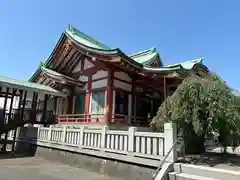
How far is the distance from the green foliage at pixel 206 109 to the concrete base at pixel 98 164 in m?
1.95

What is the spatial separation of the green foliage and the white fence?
872 mm

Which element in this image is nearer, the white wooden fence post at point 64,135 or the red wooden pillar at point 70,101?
the white wooden fence post at point 64,135

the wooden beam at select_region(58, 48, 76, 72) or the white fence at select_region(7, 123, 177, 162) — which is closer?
the white fence at select_region(7, 123, 177, 162)

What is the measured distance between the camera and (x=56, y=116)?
18.2 m

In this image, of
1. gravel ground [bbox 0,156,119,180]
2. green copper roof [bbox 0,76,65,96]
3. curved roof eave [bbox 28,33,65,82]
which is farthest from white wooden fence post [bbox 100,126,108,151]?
curved roof eave [bbox 28,33,65,82]

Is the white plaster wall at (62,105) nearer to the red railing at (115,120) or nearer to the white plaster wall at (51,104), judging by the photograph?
the white plaster wall at (51,104)

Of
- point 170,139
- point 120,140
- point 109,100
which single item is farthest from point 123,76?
point 170,139

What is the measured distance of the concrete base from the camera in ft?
26.6

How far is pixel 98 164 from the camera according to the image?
985 centimetres

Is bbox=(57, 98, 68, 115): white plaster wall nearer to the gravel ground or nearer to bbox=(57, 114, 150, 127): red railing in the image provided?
bbox=(57, 114, 150, 127): red railing

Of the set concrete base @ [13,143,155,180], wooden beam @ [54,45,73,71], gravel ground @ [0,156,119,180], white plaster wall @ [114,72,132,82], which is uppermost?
wooden beam @ [54,45,73,71]

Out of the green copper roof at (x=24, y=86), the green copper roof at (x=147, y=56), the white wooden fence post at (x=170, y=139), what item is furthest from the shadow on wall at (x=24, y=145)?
the white wooden fence post at (x=170, y=139)

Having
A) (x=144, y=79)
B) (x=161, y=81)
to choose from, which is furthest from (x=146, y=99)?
(x=161, y=81)

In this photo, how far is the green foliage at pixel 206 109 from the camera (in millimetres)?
7668
